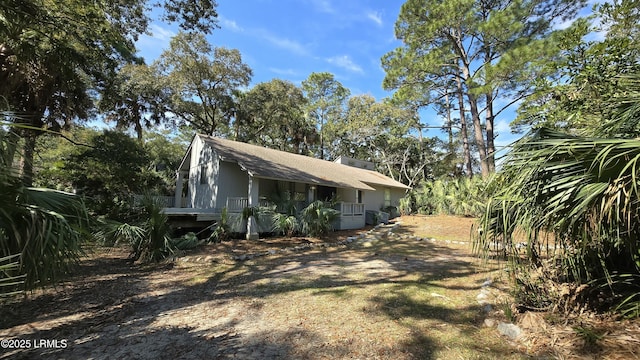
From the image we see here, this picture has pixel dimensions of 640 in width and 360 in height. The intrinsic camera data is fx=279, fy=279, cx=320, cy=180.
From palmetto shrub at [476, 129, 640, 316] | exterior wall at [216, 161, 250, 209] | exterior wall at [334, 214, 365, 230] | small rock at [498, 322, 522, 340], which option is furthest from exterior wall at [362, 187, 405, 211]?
palmetto shrub at [476, 129, 640, 316]

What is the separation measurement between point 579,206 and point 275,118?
1043 inches

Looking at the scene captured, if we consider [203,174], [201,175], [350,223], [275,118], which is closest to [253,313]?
[350,223]

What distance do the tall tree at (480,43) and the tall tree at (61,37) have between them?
1058 cm

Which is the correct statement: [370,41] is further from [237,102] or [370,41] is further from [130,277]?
[130,277]

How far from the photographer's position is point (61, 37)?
8.57m

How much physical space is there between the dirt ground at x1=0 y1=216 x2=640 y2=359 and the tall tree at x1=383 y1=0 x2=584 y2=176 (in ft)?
30.3

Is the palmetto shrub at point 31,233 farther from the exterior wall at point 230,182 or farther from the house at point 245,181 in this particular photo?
the exterior wall at point 230,182

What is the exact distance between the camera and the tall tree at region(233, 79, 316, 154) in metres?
25.3

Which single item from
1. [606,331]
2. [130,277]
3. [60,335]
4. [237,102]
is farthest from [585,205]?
[237,102]

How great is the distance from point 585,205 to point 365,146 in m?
31.8

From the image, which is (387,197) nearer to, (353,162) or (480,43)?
(353,162)

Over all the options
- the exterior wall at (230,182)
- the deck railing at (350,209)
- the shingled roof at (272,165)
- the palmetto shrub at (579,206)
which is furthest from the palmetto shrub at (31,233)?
the deck railing at (350,209)

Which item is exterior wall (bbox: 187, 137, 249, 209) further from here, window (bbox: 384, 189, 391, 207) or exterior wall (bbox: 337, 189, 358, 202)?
window (bbox: 384, 189, 391, 207)

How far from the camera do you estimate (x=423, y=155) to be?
32.2 metres
